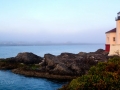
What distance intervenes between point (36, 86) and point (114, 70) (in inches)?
Result: 553

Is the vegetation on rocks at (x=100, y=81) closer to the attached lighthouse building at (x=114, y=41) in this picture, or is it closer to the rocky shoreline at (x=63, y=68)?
the rocky shoreline at (x=63, y=68)

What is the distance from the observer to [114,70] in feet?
48.5

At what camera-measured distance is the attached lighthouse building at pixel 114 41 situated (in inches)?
1512

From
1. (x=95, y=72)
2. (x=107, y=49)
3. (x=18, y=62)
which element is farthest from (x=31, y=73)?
(x=95, y=72)

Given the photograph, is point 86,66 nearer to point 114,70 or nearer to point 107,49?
point 107,49

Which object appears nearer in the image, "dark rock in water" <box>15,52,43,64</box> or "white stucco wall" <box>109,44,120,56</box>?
"white stucco wall" <box>109,44,120,56</box>

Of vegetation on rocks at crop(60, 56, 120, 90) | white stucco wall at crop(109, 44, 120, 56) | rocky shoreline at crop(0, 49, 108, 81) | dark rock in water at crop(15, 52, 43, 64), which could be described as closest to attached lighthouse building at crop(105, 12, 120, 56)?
white stucco wall at crop(109, 44, 120, 56)

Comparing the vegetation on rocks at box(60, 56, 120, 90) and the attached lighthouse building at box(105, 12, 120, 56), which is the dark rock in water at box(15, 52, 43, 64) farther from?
the vegetation on rocks at box(60, 56, 120, 90)

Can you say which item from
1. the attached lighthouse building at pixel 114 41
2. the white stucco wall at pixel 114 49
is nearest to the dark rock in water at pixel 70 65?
the white stucco wall at pixel 114 49

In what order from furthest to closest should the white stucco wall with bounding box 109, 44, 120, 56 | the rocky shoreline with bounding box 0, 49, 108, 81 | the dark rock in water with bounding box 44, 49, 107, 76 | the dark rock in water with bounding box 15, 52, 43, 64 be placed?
1. the dark rock in water with bounding box 15, 52, 43, 64
2. the white stucco wall with bounding box 109, 44, 120, 56
3. the dark rock in water with bounding box 44, 49, 107, 76
4. the rocky shoreline with bounding box 0, 49, 108, 81

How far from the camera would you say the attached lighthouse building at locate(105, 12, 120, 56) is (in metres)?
38.4

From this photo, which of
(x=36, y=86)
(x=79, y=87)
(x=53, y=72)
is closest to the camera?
(x=79, y=87)

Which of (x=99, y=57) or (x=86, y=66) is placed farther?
(x=99, y=57)

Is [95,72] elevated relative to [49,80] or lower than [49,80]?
elevated
